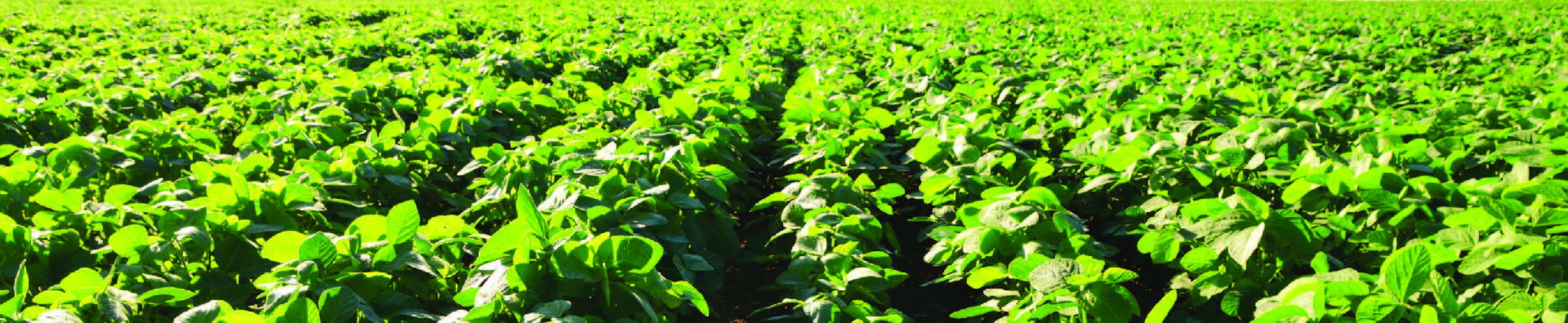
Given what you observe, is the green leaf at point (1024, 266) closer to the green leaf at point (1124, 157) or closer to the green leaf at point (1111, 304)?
the green leaf at point (1111, 304)

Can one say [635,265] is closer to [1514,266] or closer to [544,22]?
[1514,266]

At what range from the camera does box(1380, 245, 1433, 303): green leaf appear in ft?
4.79

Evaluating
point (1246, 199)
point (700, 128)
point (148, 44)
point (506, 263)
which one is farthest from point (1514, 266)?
point (148, 44)

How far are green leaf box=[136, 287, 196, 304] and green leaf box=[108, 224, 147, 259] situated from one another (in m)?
0.33

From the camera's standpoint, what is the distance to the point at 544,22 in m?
10.2

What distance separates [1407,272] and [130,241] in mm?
2823

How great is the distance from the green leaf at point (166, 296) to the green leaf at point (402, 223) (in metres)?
0.41

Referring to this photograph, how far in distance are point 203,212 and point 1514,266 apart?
3.12 metres

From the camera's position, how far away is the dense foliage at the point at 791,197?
1.71 meters

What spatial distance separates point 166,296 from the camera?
5.46 feet

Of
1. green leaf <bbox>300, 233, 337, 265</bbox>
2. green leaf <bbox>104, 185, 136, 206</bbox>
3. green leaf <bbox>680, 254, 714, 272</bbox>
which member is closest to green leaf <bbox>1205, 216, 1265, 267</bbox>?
green leaf <bbox>680, 254, 714, 272</bbox>

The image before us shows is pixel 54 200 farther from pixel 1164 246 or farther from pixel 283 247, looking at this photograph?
pixel 1164 246

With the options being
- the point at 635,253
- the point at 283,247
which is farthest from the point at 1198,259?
the point at 283,247

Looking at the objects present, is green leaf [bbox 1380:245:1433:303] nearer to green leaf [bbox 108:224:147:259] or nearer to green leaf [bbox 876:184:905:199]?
green leaf [bbox 876:184:905:199]
